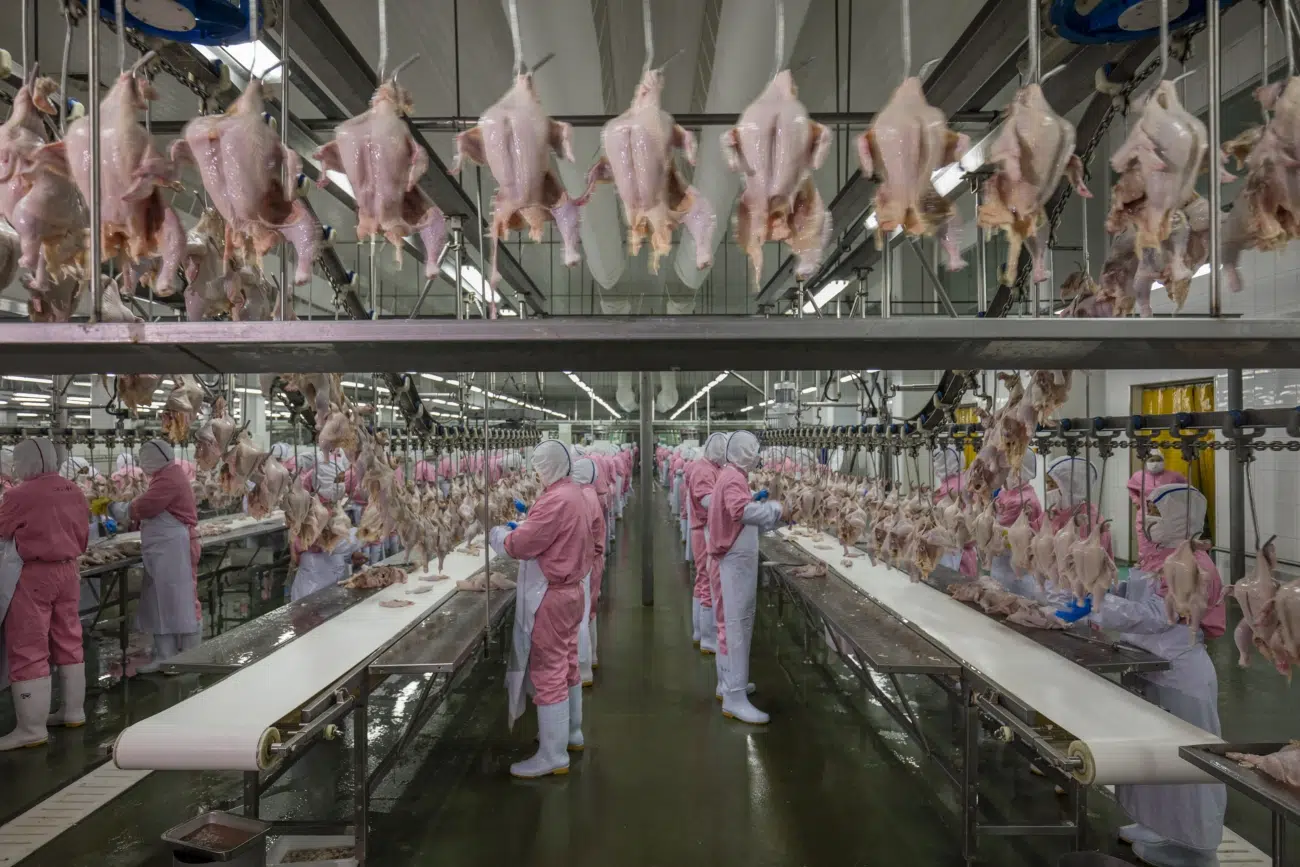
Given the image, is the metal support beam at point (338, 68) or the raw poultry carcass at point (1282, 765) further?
the metal support beam at point (338, 68)

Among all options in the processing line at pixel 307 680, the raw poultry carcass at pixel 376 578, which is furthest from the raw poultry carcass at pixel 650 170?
the raw poultry carcass at pixel 376 578

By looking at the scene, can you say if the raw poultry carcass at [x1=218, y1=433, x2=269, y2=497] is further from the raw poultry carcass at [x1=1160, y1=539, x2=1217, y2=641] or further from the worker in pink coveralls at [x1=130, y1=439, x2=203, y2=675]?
the raw poultry carcass at [x1=1160, y1=539, x2=1217, y2=641]

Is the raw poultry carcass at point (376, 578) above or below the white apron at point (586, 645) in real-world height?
above

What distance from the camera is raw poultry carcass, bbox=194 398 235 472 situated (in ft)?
13.4

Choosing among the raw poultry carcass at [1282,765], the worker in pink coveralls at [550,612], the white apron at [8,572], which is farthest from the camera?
the white apron at [8,572]

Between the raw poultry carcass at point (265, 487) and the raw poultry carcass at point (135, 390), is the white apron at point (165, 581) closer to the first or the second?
the raw poultry carcass at point (265, 487)

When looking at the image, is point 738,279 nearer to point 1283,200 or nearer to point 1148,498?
point 1148,498

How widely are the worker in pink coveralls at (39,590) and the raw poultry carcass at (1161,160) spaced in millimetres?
6609

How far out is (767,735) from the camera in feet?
17.3

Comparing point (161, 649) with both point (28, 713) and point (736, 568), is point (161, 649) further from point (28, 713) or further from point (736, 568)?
point (736, 568)

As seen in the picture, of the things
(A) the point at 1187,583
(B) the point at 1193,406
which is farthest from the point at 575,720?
(B) the point at 1193,406

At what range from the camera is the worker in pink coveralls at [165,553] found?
20.8ft

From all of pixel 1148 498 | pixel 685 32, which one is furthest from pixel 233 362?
pixel 685 32

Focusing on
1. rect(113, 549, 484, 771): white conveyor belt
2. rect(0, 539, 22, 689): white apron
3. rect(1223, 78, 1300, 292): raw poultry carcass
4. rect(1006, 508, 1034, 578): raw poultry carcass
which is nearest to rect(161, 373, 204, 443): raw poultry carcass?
rect(113, 549, 484, 771): white conveyor belt
